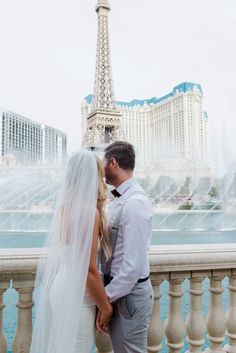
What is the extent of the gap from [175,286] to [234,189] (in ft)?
103

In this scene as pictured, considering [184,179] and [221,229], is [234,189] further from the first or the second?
[221,229]

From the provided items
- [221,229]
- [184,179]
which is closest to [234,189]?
[184,179]

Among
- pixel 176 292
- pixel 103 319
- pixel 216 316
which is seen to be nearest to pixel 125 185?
pixel 103 319

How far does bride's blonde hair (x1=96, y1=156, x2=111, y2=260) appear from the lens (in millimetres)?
2242

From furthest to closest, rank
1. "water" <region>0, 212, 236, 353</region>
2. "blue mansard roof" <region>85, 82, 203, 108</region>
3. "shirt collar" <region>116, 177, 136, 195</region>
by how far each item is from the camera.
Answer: "blue mansard roof" <region>85, 82, 203, 108</region>, "water" <region>0, 212, 236, 353</region>, "shirt collar" <region>116, 177, 136, 195</region>

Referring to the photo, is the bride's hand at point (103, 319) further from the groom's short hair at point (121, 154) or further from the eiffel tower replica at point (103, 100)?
the eiffel tower replica at point (103, 100)

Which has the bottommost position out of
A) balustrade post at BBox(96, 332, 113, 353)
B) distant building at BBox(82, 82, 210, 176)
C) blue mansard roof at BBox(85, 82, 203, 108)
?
balustrade post at BBox(96, 332, 113, 353)

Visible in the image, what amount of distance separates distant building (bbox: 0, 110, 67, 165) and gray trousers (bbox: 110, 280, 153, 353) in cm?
5211

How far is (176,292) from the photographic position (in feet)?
9.37

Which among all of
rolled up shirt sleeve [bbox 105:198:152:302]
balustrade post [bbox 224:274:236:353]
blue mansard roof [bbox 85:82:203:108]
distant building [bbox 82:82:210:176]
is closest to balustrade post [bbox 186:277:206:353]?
balustrade post [bbox 224:274:236:353]

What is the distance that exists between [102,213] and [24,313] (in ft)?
3.12

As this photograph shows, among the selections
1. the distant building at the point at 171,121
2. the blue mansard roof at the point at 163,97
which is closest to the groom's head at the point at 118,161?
the distant building at the point at 171,121

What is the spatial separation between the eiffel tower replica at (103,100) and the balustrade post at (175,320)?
49.4 m

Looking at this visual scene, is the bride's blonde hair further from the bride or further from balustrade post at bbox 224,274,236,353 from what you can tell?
balustrade post at bbox 224,274,236,353
